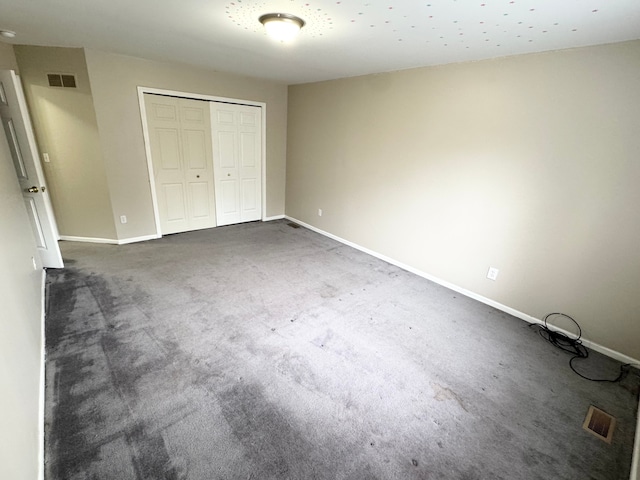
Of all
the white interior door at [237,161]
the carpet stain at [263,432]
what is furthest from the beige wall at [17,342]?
the white interior door at [237,161]

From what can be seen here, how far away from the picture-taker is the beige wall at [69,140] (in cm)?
334

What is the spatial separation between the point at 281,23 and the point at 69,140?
11.0ft

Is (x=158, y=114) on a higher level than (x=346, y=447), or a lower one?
higher

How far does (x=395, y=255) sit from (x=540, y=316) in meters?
1.68

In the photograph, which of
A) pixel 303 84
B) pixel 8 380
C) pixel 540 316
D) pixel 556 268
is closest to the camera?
pixel 8 380

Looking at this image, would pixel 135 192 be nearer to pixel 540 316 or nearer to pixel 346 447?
pixel 346 447

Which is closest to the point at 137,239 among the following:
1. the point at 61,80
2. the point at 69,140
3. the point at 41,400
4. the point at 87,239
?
the point at 87,239

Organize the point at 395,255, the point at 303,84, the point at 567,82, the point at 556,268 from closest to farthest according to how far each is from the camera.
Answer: the point at 567,82
the point at 556,268
the point at 395,255
the point at 303,84

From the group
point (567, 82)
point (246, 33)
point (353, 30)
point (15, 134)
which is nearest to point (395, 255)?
point (567, 82)

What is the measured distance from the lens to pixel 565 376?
2.18 meters

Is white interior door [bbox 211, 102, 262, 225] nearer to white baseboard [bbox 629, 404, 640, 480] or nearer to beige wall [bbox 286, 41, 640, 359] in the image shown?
beige wall [bbox 286, 41, 640, 359]

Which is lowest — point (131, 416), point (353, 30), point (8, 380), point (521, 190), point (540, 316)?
point (131, 416)

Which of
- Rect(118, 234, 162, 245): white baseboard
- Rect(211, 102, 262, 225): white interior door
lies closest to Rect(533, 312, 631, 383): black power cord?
Rect(211, 102, 262, 225): white interior door

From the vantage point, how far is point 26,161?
296cm
